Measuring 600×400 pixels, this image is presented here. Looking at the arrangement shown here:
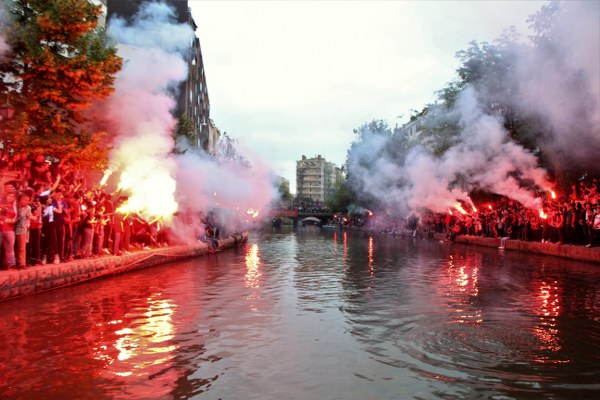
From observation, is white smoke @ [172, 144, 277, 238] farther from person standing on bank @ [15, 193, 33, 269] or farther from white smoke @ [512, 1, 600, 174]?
white smoke @ [512, 1, 600, 174]

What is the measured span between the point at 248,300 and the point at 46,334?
4.29 meters

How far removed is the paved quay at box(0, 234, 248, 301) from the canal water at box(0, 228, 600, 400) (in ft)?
1.48

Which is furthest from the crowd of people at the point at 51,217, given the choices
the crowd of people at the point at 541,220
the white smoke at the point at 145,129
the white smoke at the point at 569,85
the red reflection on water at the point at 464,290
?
the crowd of people at the point at 541,220

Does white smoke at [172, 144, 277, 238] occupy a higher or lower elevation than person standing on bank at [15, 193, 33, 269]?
higher

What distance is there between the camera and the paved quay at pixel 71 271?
1196 cm

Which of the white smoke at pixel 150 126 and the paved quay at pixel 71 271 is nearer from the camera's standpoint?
Answer: the paved quay at pixel 71 271

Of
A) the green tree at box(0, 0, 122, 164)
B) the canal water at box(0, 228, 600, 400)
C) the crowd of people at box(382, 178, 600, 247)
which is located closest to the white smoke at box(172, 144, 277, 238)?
the green tree at box(0, 0, 122, 164)

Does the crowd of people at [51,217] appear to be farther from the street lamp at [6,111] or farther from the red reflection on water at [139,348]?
the red reflection on water at [139,348]

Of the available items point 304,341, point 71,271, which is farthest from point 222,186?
point 304,341

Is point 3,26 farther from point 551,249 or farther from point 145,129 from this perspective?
point 551,249

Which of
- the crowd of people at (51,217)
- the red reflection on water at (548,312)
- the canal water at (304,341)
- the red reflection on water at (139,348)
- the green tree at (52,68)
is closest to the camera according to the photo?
the canal water at (304,341)

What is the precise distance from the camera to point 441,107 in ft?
145

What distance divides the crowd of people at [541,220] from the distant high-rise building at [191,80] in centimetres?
2279

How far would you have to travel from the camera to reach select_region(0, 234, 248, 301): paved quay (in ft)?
39.2
